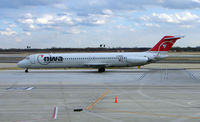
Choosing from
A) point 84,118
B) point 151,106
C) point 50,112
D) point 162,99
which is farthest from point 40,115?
point 162,99

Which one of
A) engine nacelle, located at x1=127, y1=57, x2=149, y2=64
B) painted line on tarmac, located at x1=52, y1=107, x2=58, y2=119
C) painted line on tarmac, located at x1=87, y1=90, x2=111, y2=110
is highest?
engine nacelle, located at x1=127, y1=57, x2=149, y2=64

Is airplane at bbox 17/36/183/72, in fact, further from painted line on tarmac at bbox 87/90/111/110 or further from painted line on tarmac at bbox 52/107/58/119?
painted line on tarmac at bbox 52/107/58/119

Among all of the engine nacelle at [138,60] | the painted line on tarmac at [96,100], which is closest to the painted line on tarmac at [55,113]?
the painted line on tarmac at [96,100]

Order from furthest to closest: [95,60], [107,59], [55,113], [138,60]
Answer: [95,60] < [107,59] < [138,60] < [55,113]

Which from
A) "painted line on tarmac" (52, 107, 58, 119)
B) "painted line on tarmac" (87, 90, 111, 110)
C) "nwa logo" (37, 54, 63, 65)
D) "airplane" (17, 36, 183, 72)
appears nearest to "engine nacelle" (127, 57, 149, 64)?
"airplane" (17, 36, 183, 72)

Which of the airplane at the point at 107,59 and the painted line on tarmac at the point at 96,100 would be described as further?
the airplane at the point at 107,59

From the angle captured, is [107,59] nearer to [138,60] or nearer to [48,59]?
[138,60]

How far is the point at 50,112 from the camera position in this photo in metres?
13.3

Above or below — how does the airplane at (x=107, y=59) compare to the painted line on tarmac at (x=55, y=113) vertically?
above

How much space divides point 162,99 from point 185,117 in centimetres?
453

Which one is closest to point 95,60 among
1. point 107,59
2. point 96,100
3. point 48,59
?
point 107,59

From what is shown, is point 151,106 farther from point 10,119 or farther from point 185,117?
point 10,119

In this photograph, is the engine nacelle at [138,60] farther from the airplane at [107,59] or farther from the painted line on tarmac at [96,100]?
the painted line on tarmac at [96,100]

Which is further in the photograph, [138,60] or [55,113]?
[138,60]
